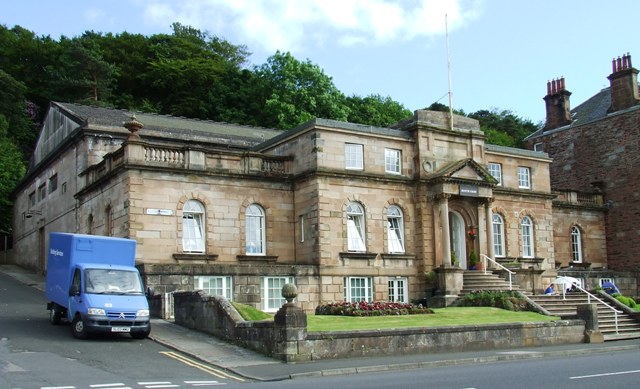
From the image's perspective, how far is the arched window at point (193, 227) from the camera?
2958cm

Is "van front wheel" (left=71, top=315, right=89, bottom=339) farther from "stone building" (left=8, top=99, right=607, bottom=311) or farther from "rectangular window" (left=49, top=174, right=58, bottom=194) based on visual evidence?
"rectangular window" (left=49, top=174, right=58, bottom=194)

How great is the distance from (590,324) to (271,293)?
1148 centimetres

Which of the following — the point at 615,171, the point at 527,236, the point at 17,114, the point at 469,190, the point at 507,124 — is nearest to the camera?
the point at 469,190

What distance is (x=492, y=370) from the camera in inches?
640

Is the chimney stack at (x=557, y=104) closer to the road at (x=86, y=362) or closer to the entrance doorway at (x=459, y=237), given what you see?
the entrance doorway at (x=459, y=237)

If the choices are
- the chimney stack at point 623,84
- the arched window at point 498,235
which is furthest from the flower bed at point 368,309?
the chimney stack at point 623,84

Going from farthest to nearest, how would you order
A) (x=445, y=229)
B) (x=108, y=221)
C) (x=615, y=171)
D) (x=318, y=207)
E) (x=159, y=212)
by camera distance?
1. (x=615, y=171)
2. (x=445, y=229)
3. (x=108, y=221)
4. (x=318, y=207)
5. (x=159, y=212)

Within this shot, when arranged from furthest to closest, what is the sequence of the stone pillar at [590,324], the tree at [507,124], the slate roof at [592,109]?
the tree at [507,124], the slate roof at [592,109], the stone pillar at [590,324]

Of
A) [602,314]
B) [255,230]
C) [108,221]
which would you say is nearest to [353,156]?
[255,230]

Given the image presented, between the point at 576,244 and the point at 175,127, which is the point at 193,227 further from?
the point at 576,244

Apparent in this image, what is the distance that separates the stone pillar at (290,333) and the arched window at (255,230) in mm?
12129

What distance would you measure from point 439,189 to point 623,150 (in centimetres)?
1692

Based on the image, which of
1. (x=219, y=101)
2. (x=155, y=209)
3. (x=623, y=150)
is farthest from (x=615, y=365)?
(x=219, y=101)

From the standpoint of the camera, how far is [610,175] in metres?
45.0
